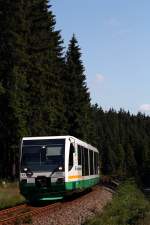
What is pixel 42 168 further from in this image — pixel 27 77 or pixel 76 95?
pixel 76 95

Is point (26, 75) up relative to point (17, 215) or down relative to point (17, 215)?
up

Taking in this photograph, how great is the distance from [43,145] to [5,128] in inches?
851

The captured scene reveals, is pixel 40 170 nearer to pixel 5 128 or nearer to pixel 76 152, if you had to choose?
pixel 76 152

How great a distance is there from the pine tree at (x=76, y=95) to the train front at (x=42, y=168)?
38365mm

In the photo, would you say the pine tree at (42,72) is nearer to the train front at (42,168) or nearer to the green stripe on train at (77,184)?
the green stripe on train at (77,184)

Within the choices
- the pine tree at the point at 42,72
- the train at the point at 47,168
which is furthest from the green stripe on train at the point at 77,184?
the pine tree at the point at 42,72

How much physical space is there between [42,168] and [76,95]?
4231 centimetres

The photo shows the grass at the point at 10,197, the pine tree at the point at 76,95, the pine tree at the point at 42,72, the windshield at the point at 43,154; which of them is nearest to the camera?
the windshield at the point at 43,154

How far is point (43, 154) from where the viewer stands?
26.6 metres

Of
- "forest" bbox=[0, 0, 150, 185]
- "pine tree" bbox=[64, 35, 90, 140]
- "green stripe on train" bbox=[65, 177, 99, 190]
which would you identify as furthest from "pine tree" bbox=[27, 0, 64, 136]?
"green stripe on train" bbox=[65, 177, 99, 190]

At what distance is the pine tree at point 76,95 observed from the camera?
67438 mm

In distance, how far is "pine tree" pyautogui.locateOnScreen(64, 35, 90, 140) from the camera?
6744 centimetres

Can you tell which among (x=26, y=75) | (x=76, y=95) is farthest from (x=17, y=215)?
(x=76, y=95)

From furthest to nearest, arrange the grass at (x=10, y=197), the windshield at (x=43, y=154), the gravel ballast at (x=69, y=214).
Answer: the grass at (x=10, y=197)
the windshield at (x=43, y=154)
the gravel ballast at (x=69, y=214)
